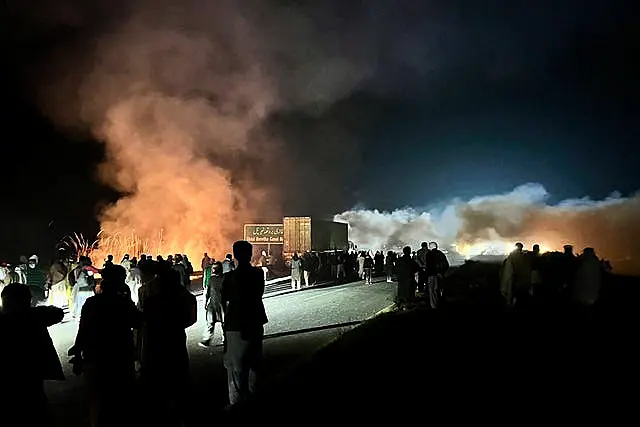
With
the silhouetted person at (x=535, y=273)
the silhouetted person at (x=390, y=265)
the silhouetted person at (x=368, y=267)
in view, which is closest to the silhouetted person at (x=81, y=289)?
the silhouetted person at (x=535, y=273)

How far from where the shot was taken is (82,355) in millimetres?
5230

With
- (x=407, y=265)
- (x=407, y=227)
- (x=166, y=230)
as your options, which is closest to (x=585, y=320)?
(x=407, y=265)

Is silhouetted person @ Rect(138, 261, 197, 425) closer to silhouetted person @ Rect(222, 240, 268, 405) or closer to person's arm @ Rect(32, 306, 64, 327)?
silhouetted person @ Rect(222, 240, 268, 405)

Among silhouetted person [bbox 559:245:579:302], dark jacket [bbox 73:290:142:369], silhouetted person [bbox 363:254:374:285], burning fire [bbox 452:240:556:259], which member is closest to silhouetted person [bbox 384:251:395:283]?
silhouetted person [bbox 363:254:374:285]

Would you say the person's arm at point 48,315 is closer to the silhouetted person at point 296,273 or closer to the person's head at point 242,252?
the person's head at point 242,252

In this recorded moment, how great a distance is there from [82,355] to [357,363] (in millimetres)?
4277

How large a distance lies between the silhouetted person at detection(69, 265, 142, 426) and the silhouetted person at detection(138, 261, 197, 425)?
1.22ft

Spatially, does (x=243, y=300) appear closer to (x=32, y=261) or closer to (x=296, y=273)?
(x=32, y=261)

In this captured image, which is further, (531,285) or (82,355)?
(531,285)

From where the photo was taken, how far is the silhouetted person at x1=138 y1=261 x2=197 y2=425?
18.4ft

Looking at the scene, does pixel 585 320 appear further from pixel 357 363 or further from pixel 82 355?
pixel 82 355

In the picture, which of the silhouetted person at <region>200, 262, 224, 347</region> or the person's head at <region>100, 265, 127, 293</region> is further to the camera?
the silhouetted person at <region>200, 262, 224, 347</region>

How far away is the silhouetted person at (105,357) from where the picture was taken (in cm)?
512

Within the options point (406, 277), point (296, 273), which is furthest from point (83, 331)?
point (296, 273)
